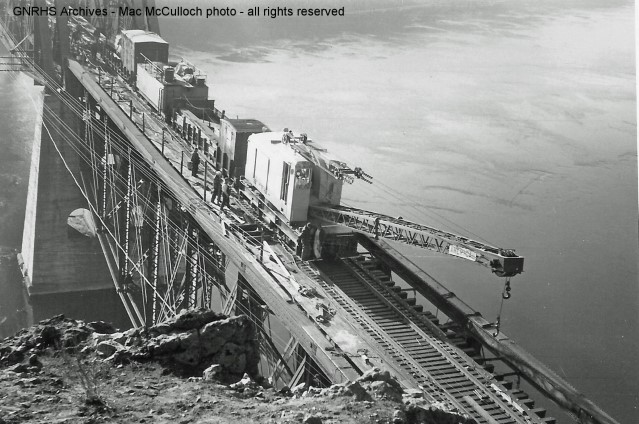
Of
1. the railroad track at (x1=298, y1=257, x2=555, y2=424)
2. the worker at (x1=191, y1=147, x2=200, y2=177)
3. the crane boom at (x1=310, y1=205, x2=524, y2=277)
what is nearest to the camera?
the railroad track at (x1=298, y1=257, x2=555, y2=424)

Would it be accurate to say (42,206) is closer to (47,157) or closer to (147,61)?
(47,157)

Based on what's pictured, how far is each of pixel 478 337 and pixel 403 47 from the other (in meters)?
67.7

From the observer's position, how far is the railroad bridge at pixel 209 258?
74.3 ft

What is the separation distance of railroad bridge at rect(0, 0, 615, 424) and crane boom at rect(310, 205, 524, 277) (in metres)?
0.05

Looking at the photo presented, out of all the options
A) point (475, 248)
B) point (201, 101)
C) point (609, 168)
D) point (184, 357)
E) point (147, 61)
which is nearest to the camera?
point (184, 357)

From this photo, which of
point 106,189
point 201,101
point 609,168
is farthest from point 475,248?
point 609,168

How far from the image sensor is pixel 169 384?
12680 millimetres

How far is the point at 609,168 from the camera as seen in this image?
6650cm

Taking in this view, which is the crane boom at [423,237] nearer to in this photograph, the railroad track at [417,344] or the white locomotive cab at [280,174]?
the white locomotive cab at [280,174]

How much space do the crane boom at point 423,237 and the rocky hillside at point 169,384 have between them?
11.8 metres

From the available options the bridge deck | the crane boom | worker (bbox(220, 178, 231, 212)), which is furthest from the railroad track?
worker (bbox(220, 178, 231, 212))

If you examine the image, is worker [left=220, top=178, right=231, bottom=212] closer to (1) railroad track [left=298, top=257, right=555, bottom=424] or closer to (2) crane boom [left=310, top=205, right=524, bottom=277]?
(2) crane boom [left=310, top=205, right=524, bottom=277]

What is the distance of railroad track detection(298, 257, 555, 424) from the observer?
2091cm

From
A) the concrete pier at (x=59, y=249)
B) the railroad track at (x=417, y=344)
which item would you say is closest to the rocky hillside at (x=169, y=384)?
the railroad track at (x=417, y=344)
